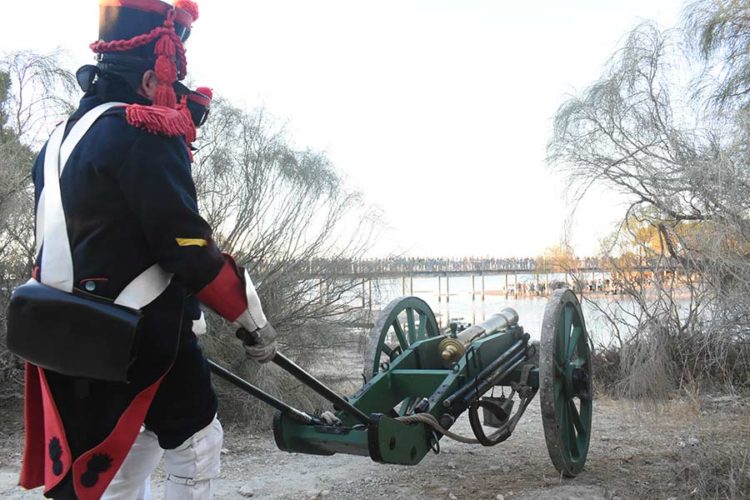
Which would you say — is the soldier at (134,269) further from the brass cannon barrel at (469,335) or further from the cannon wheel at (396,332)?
the brass cannon barrel at (469,335)

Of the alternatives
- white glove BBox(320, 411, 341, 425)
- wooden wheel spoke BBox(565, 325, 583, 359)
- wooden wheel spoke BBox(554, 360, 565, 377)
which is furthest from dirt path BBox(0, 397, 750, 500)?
white glove BBox(320, 411, 341, 425)

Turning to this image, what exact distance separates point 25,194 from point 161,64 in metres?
4.64

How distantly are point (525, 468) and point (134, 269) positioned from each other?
Answer: 3397 mm

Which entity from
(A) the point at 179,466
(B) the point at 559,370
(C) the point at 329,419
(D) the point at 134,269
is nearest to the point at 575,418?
(B) the point at 559,370

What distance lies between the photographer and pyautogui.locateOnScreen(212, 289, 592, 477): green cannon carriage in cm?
322

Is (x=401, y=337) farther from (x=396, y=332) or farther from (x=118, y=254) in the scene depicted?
(x=118, y=254)

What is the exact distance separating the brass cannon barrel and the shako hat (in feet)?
9.35

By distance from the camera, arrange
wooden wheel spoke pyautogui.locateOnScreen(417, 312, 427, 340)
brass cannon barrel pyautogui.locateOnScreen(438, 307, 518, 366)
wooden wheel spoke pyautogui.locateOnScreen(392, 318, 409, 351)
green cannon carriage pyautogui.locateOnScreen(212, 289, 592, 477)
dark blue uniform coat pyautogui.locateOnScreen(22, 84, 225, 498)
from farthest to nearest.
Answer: wooden wheel spoke pyautogui.locateOnScreen(417, 312, 427, 340) < wooden wheel spoke pyautogui.locateOnScreen(392, 318, 409, 351) < brass cannon barrel pyautogui.locateOnScreen(438, 307, 518, 366) < green cannon carriage pyautogui.locateOnScreen(212, 289, 592, 477) < dark blue uniform coat pyautogui.locateOnScreen(22, 84, 225, 498)

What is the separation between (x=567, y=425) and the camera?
168 inches

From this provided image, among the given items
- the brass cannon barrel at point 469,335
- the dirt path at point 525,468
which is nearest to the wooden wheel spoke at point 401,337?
the brass cannon barrel at point 469,335

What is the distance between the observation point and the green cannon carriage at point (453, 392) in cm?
322

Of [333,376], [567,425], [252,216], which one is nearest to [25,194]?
[252,216]

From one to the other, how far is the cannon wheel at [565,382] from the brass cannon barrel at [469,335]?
601 millimetres

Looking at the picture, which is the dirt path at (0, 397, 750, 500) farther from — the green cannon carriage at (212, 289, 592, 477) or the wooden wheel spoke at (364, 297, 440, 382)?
the wooden wheel spoke at (364, 297, 440, 382)
